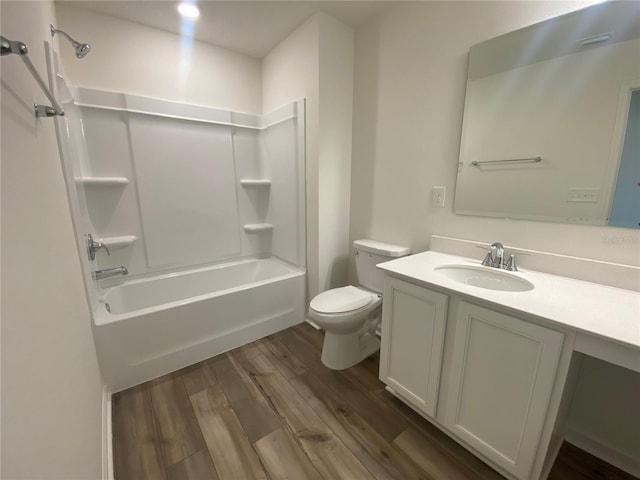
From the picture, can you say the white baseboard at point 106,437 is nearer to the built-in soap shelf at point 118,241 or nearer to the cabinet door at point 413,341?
the built-in soap shelf at point 118,241

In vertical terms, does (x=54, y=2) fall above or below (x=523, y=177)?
above

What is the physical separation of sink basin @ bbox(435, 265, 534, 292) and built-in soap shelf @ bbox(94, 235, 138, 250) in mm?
2247

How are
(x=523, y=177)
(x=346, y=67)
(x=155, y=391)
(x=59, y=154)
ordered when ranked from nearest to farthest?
(x=59, y=154), (x=523, y=177), (x=155, y=391), (x=346, y=67)

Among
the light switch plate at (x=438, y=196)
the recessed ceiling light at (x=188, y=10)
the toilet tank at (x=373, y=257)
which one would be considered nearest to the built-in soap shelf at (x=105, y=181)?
the recessed ceiling light at (x=188, y=10)

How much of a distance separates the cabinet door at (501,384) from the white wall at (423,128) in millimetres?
587

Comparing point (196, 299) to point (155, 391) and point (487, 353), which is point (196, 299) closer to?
point (155, 391)

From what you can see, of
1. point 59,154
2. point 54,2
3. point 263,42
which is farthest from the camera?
point 263,42

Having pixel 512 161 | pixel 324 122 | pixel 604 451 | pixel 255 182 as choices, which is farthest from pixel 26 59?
pixel 604 451

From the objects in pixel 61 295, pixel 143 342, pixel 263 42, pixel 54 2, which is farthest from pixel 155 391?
pixel 263 42

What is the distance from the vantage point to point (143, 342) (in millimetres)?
1628

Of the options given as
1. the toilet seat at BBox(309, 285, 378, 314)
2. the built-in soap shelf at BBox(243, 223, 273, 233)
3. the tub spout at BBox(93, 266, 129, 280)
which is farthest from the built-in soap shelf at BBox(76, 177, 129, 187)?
the toilet seat at BBox(309, 285, 378, 314)

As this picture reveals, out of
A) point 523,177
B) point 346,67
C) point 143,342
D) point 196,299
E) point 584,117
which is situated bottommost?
point 143,342

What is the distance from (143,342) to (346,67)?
239cm

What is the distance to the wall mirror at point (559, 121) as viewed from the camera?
40.9 inches
